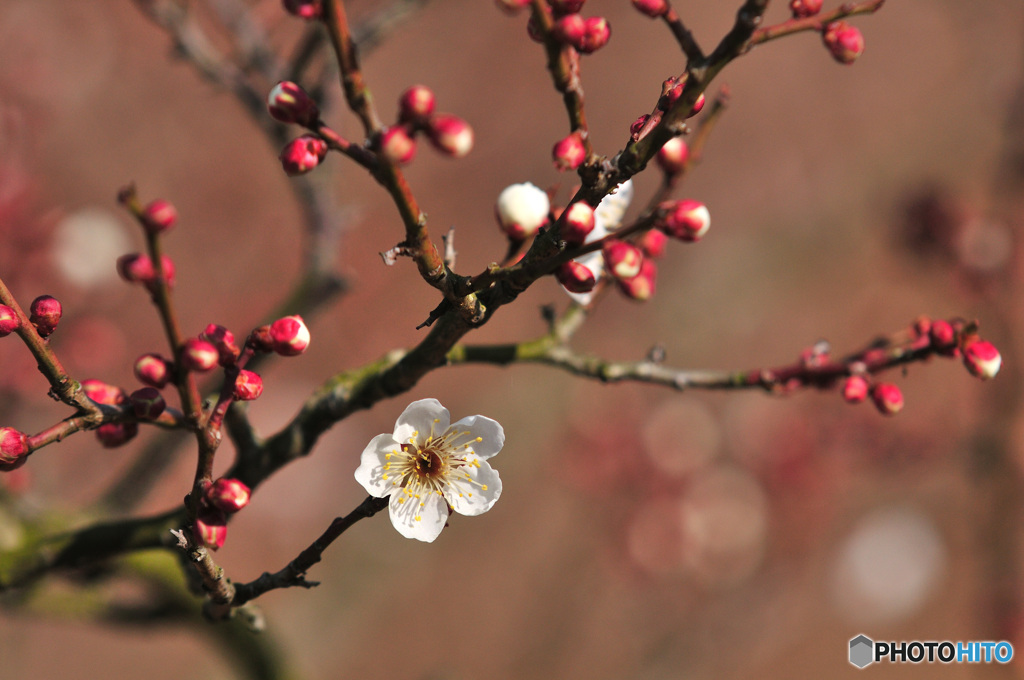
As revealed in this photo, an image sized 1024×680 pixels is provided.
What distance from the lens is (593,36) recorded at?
2.59ft

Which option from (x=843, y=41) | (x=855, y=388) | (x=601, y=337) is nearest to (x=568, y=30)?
(x=843, y=41)

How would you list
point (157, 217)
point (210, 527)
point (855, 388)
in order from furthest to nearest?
point (855, 388) → point (210, 527) → point (157, 217)

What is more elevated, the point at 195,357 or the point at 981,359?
the point at 981,359

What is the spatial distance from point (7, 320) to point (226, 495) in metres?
0.30

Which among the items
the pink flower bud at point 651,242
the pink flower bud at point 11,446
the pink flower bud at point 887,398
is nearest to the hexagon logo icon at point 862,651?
the pink flower bud at point 887,398

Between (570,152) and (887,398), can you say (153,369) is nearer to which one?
(570,152)

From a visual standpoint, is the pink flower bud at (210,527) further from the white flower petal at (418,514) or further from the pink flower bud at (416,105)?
the pink flower bud at (416,105)

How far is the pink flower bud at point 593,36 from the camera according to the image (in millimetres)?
784

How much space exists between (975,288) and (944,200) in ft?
1.70

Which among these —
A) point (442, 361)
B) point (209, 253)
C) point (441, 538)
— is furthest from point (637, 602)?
point (209, 253)

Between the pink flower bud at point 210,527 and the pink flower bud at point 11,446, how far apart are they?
0.23m

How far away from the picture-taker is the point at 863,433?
3.17m

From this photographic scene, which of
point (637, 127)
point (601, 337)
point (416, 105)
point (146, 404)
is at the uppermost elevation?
point (601, 337)

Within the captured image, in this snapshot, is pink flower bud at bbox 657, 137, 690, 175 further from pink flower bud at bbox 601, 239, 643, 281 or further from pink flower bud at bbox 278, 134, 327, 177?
pink flower bud at bbox 278, 134, 327, 177
